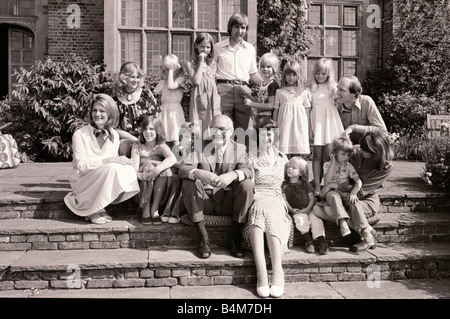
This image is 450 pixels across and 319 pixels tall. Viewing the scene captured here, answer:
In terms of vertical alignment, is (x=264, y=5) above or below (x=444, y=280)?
above

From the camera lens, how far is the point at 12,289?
354 centimetres

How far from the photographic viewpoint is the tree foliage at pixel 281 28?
396 inches

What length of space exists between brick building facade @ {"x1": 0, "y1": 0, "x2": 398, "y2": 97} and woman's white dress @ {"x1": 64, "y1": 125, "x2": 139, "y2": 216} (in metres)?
5.22

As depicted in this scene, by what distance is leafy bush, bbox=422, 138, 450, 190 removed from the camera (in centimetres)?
472

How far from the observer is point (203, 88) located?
187 inches

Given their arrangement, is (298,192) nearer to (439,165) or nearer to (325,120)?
(325,120)

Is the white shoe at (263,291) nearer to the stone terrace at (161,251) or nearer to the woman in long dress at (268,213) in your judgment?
the woman in long dress at (268,213)

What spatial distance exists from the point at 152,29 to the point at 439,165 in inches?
255

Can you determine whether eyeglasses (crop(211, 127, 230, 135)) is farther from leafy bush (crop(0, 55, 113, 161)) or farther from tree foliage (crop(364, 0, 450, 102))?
tree foliage (crop(364, 0, 450, 102))

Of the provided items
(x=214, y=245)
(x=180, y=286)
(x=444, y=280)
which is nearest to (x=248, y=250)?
(x=214, y=245)

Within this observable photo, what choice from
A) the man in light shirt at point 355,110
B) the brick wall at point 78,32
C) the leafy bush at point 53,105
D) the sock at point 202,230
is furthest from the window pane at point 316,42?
the sock at point 202,230

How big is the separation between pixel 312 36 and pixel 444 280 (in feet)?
27.9

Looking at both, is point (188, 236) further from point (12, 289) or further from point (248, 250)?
point (12, 289)

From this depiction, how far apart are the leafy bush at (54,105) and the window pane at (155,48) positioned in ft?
4.17
